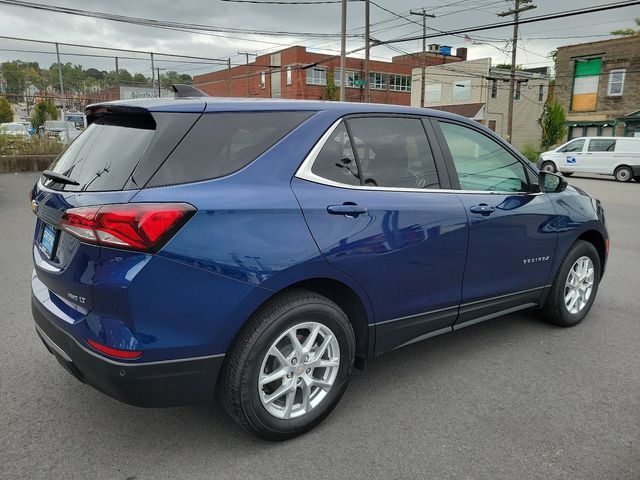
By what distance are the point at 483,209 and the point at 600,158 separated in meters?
21.8

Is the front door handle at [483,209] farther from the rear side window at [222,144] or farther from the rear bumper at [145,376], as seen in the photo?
the rear bumper at [145,376]

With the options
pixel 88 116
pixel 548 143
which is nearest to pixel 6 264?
pixel 88 116

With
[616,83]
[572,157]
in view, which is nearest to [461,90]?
[616,83]

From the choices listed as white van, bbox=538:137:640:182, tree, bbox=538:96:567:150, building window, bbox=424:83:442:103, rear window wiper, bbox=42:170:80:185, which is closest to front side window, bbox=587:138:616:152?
white van, bbox=538:137:640:182

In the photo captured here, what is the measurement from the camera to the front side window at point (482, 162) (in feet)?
11.7

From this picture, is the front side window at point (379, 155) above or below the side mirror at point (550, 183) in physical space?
above

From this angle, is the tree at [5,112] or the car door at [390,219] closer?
the car door at [390,219]

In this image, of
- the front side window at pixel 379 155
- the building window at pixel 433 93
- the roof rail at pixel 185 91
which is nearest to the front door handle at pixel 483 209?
the front side window at pixel 379 155

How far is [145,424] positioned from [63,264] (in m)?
1.03

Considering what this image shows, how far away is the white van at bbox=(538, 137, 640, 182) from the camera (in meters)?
21.2

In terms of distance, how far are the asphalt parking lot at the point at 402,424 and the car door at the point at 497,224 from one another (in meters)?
0.46

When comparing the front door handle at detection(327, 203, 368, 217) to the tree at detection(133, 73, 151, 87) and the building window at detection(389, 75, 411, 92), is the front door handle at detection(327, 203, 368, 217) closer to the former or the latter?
the tree at detection(133, 73, 151, 87)

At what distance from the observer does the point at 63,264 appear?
2.50m

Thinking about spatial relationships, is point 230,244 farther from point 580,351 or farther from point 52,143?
point 52,143
